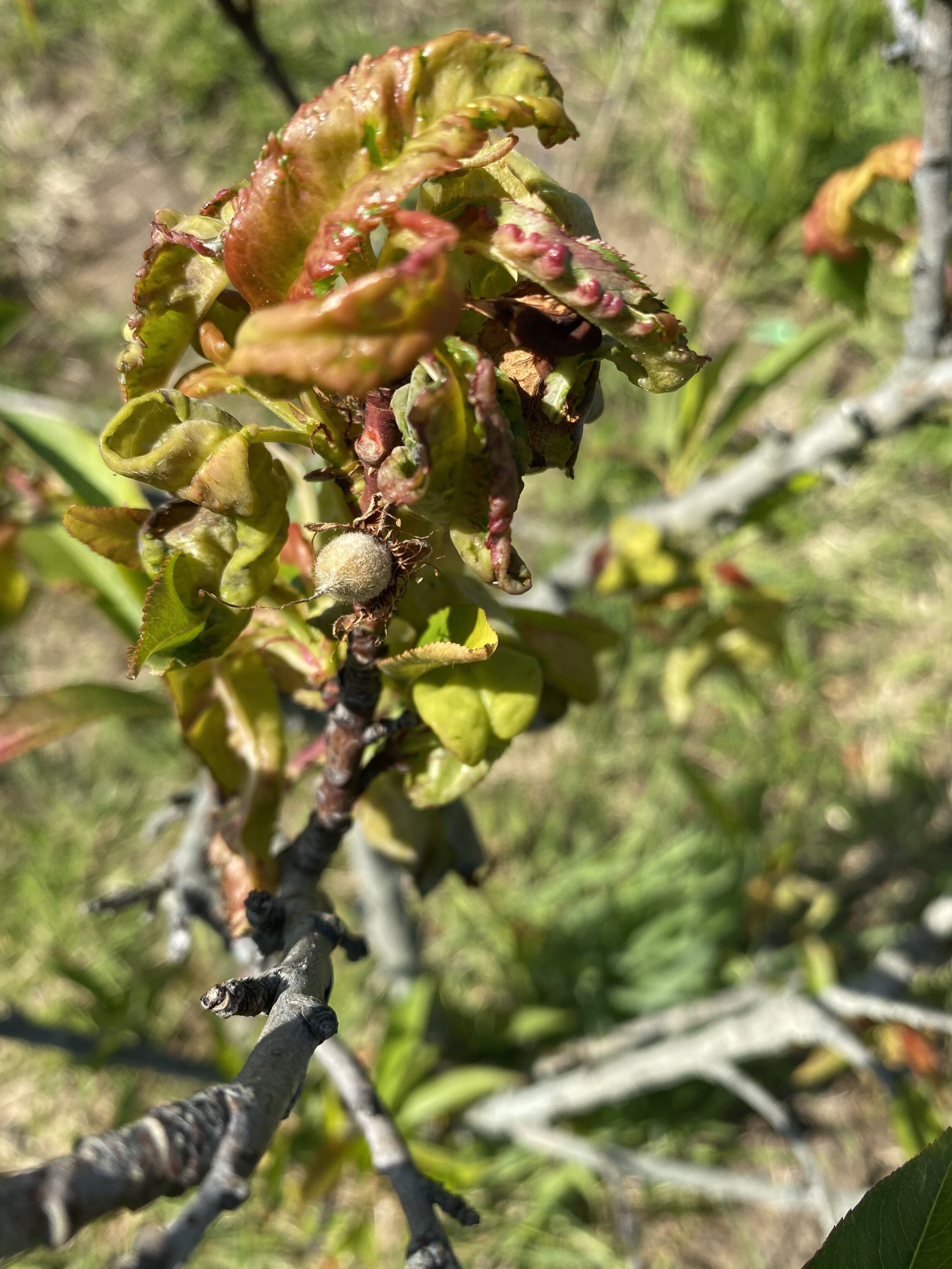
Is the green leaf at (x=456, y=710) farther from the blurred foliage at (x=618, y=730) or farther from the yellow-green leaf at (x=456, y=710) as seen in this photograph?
the blurred foliage at (x=618, y=730)

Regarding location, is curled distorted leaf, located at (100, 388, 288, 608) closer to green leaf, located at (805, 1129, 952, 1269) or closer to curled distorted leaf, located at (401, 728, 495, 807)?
curled distorted leaf, located at (401, 728, 495, 807)

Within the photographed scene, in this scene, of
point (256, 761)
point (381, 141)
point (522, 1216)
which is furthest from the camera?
point (522, 1216)

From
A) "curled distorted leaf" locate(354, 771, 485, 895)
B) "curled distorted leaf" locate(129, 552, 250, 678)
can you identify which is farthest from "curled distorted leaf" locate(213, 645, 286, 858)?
"curled distorted leaf" locate(129, 552, 250, 678)

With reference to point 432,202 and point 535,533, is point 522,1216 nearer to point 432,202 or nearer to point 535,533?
point 535,533

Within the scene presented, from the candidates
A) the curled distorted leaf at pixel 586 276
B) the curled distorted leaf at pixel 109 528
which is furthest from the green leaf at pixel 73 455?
the curled distorted leaf at pixel 586 276

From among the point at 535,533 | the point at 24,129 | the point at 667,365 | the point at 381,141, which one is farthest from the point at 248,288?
the point at 24,129

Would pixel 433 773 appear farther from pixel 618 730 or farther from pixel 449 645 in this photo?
pixel 618 730
